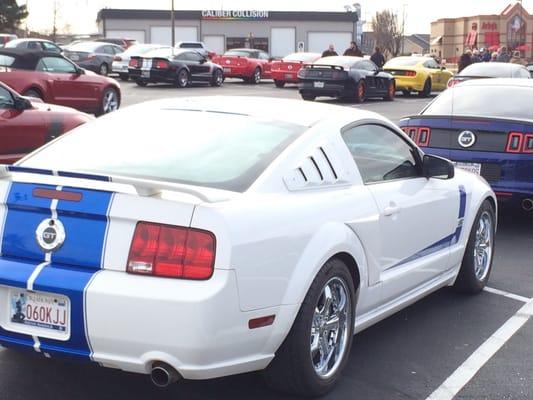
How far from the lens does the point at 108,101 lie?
1853cm

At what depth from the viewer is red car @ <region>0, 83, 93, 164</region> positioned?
10062 mm

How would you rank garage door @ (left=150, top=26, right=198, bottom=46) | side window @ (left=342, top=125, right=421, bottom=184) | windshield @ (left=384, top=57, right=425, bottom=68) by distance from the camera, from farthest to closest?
garage door @ (left=150, top=26, right=198, bottom=46)
windshield @ (left=384, top=57, right=425, bottom=68)
side window @ (left=342, top=125, right=421, bottom=184)

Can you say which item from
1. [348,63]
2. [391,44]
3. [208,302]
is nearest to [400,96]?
[348,63]

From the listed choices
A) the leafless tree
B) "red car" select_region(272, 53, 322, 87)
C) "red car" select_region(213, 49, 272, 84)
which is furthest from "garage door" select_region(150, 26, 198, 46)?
"red car" select_region(272, 53, 322, 87)

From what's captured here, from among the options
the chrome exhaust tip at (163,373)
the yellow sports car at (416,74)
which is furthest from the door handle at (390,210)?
the yellow sports car at (416,74)

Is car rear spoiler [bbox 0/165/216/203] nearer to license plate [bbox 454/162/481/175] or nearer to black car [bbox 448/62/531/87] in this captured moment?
license plate [bbox 454/162/481/175]

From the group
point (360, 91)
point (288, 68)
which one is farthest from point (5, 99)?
point (288, 68)

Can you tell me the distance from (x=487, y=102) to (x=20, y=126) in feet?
17.3

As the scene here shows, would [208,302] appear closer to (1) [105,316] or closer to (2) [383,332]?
(1) [105,316]

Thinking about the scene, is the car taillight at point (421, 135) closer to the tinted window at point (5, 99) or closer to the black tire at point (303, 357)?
the black tire at point (303, 357)

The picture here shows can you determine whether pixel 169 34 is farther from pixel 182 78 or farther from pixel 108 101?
pixel 108 101

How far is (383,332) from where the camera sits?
532 centimetres

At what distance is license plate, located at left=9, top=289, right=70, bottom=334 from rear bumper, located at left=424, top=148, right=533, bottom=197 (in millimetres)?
5377

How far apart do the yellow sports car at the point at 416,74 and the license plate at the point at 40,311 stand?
2523 centimetres
